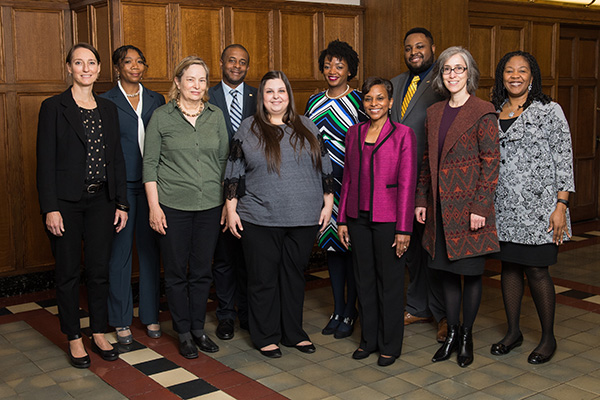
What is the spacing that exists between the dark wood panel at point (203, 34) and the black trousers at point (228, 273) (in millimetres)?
1689

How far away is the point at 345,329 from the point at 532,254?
121 centimetres

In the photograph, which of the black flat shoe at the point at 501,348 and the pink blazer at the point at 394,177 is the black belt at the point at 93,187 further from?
the black flat shoe at the point at 501,348

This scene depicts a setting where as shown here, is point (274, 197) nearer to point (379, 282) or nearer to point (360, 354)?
point (379, 282)

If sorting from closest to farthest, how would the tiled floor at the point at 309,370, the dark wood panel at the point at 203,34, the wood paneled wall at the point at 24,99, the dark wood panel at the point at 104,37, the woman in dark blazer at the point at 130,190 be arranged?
the tiled floor at the point at 309,370 → the woman in dark blazer at the point at 130,190 → the dark wood panel at the point at 104,37 → the wood paneled wall at the point at 24,99 → the dark wood panel at the point at 203,34

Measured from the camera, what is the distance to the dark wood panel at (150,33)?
16.3 ft

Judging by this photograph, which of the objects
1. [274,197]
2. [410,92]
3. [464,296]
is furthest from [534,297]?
[274,197]

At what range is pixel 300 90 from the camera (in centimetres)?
588

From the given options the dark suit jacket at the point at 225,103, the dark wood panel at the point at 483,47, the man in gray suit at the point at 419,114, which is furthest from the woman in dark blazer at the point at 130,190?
the dark wood panel at the point at 483,47

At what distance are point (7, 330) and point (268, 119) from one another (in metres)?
2.20

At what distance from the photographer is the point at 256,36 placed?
5.57 metres

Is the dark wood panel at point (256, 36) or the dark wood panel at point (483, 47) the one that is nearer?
the dark wood panel at point (256, 36)

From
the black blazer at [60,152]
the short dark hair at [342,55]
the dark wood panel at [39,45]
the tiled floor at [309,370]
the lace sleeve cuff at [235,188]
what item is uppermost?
the dark wood panel at [39,45]

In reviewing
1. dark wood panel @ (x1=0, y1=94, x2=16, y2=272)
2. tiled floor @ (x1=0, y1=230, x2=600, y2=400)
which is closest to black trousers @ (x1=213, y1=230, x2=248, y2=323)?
tiled floor @ (x1=0, y1=230, x2=600, y2=400)

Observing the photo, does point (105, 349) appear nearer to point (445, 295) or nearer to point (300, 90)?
point (445, 295)
